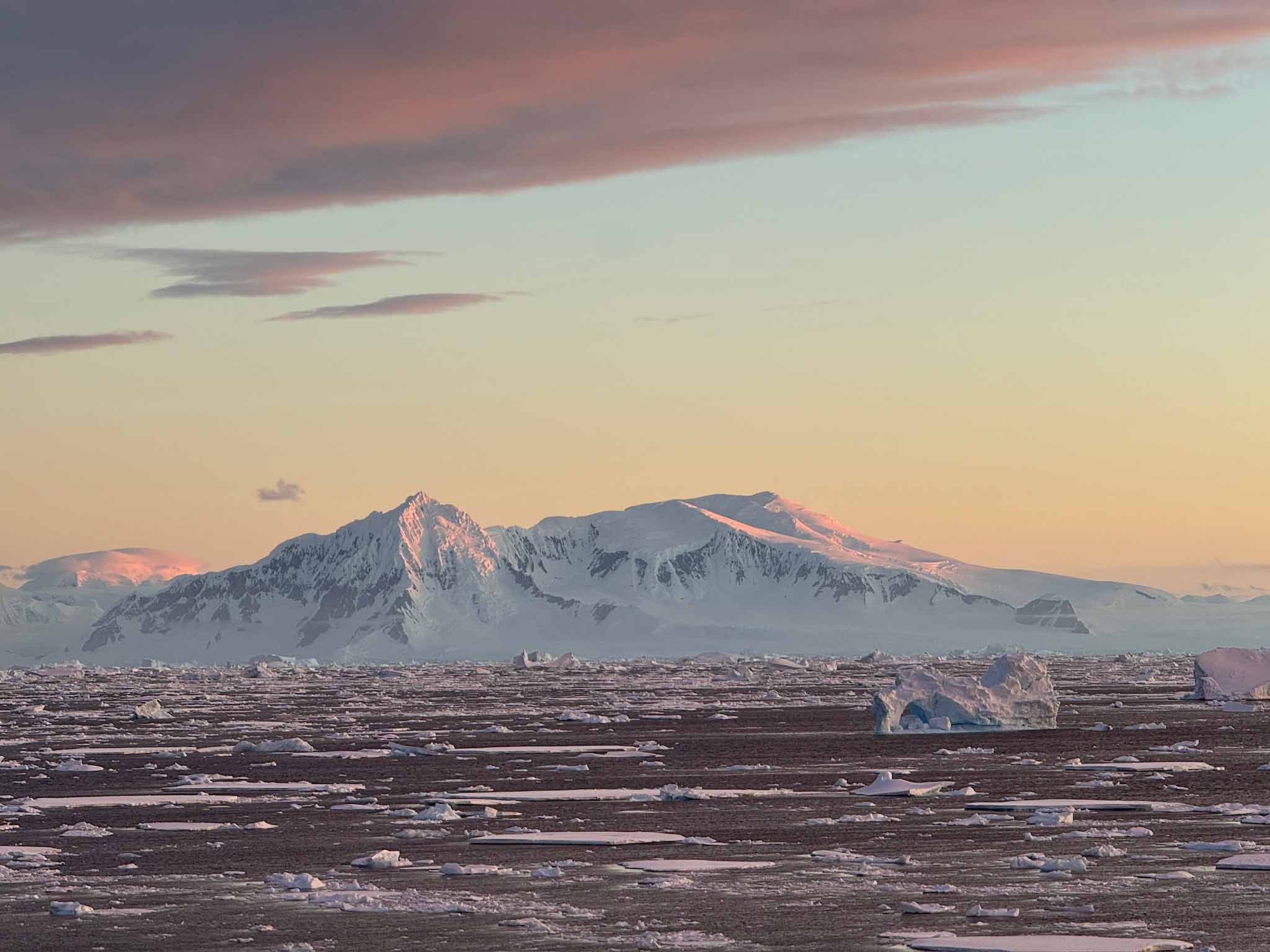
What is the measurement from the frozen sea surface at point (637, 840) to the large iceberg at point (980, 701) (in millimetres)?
811

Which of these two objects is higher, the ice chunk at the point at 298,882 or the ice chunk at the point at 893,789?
the ice chunk at the point at 893,789

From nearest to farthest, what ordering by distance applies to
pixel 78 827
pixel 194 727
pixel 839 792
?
pixel 78 827 → pixel 839 792 → pixel 194 727

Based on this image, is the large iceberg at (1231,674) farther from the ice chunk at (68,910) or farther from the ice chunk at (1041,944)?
the ice chunk at (68,910)

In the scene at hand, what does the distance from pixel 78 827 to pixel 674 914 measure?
12.2 metres

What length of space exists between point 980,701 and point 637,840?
2921 centimetres

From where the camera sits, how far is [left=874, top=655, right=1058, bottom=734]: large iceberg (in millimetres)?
53688

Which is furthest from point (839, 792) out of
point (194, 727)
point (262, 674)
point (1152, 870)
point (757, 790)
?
point (262, 674)

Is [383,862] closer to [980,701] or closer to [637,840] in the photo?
[637,840]

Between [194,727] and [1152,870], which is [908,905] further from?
[194,727]

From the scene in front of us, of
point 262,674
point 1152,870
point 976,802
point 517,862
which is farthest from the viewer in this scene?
point 262,674

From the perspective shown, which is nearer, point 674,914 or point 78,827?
point 674,914

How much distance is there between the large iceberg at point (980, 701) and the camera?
176ft

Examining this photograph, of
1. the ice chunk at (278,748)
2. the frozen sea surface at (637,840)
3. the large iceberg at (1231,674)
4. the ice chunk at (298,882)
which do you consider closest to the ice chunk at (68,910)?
the frozen sea surface at (637,840)

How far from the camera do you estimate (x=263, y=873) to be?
2341 centimetres
